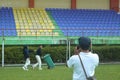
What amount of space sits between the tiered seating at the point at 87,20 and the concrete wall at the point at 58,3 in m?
0.95

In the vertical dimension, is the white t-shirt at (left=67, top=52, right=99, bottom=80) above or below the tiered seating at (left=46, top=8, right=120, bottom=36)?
below

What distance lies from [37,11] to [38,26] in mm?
4550

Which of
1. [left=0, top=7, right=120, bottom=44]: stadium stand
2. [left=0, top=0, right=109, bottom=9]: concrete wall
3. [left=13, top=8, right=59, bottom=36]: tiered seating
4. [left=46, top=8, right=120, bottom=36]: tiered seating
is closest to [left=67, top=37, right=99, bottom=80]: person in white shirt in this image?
[left=0, top=7, right=120, bottom=44]: stadium stand

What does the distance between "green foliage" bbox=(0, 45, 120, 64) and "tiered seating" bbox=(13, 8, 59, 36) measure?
2.64m

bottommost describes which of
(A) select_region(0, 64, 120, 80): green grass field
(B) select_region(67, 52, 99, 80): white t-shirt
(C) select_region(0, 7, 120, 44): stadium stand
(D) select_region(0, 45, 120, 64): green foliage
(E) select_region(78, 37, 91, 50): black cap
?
(A) select_region(0, 64, 120, 80): green grass field

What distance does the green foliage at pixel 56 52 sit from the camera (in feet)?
100

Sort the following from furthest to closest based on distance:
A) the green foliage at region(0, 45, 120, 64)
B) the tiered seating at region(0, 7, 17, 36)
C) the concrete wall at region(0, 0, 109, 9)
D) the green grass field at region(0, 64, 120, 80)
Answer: the concrete wall at region(0, 0, 109, 9) < the tiered seating at region(0, 7, 17, 36) < the green foliage at region(0, 45, 120, 64) < the green grass field at region(0, 64, 120, 80)

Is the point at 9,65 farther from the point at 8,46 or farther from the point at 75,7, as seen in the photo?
the point at 75,7

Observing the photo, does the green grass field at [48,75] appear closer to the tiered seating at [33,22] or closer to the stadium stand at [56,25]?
the stadium stand at [56,25]

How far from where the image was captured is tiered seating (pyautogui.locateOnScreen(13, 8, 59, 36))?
35000 millimetres

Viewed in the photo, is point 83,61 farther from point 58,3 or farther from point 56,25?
point 58,3

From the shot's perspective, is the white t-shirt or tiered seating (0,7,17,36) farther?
tiered seating (0,7,17,36)

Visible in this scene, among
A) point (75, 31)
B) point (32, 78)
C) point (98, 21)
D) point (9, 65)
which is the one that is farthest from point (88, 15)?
point (32, 78)

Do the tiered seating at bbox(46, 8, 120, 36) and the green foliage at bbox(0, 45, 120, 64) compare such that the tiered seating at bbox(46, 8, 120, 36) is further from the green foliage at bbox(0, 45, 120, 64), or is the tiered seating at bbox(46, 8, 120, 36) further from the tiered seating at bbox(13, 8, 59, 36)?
the green foliage at bbox(0, 45, 120, 64)
